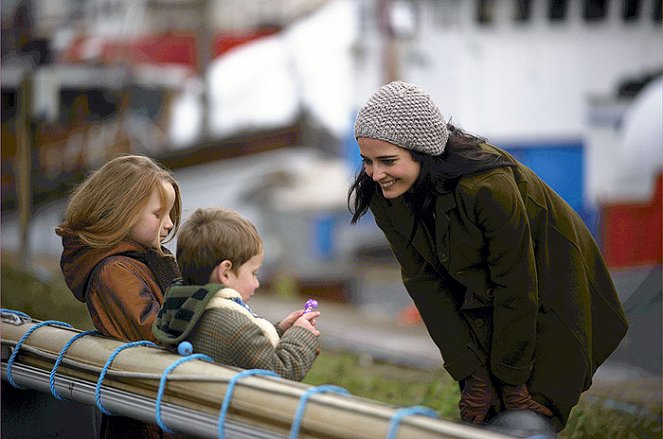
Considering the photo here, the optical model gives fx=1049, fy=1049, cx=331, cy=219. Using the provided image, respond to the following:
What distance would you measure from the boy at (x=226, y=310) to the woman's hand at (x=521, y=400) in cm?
47

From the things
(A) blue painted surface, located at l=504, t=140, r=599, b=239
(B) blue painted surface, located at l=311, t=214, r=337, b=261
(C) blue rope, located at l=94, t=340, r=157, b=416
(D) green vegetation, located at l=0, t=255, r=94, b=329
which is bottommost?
(B) blue painted surface, located at l=311, t=214, r=337, b=261

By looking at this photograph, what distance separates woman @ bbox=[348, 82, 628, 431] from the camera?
2.25 metres

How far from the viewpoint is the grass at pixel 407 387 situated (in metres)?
3.78

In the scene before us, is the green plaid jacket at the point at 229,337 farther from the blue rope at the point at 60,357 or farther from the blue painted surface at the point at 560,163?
the blue painted surface at the point at 560,163

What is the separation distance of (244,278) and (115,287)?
0.34 m

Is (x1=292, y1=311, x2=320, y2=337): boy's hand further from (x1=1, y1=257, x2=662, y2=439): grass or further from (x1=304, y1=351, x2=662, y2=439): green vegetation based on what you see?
(x1=1, y1=257, x2=662, y2=439): grass

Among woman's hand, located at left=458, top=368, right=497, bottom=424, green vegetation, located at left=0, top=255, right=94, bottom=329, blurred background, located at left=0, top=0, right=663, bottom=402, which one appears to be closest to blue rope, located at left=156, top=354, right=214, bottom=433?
woman's hand, located at left=458, top=368, right=497, bottom=424

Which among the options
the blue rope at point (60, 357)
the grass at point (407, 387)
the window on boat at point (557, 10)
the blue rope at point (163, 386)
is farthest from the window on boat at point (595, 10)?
the blue rope at point (163, 386)

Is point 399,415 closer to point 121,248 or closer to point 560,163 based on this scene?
point 121,248

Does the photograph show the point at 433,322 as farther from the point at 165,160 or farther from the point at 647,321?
the point at 165,160

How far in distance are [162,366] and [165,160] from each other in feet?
43.8

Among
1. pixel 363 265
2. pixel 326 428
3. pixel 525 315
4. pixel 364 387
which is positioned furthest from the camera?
pixel 363 265

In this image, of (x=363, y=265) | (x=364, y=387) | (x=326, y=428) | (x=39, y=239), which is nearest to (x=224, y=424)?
(x=326, y=428)

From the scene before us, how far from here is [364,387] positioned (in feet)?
17.6
